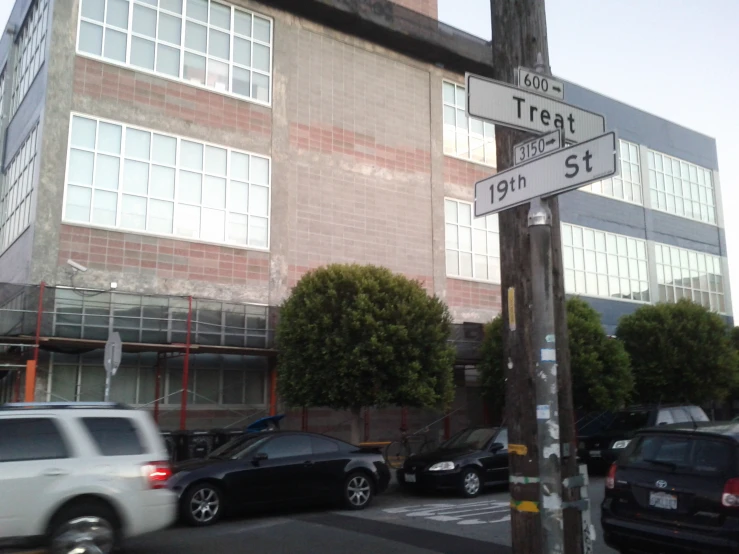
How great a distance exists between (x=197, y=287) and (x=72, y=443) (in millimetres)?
11449

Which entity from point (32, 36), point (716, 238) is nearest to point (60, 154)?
point (32, 36)

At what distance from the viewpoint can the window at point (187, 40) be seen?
1914 centimetres

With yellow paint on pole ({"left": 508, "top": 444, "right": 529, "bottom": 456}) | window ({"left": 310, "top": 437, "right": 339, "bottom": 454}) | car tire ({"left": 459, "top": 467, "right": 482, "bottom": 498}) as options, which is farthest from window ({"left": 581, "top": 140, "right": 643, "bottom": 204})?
yellow paint on pole ({"left": 508, "top": 444, "right": 529, "bottom": 456})

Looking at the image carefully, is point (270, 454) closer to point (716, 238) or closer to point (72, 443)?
point (72, 443)

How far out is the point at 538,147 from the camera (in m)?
5.37

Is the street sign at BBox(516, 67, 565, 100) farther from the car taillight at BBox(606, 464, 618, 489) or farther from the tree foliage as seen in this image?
the tree foliage

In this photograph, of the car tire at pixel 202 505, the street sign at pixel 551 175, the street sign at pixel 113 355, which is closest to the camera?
the street sign at pixel 551 175

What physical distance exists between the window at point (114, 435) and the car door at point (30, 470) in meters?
0.32

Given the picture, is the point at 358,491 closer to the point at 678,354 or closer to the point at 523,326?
the point at 523,326

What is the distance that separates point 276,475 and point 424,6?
18.7 metres

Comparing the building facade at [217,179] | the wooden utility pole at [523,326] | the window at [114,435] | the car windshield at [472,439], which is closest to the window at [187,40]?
the building facade at [217,179]

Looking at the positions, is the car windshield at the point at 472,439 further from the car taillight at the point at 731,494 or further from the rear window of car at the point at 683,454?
the car taillight at the point at 731,494

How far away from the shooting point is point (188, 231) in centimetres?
1953

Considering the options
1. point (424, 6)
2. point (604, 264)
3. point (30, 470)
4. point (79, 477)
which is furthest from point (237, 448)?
point (604, 264)
